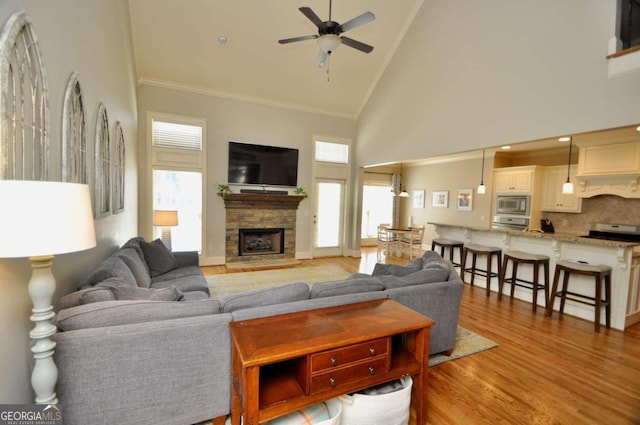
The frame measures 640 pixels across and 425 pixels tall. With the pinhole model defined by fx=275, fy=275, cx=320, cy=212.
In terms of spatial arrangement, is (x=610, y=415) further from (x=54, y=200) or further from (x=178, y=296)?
(x=54, y=200)

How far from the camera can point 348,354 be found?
1538mm

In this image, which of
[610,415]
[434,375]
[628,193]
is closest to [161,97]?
[434,375]

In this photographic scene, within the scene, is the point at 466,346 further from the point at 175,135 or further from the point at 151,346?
Answer: the point at 175,135

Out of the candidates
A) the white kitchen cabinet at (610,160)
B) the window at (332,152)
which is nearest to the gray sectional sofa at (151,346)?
the window at (332,152)

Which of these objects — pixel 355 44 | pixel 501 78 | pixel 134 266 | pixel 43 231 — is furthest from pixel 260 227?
pixel 43 231

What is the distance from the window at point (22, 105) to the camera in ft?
3.66

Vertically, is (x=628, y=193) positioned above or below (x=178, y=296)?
above

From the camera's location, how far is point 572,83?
10.3 ft

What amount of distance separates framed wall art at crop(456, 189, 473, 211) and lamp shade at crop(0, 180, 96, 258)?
322 inches

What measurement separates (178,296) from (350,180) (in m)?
5.80

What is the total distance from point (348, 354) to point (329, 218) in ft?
18.9

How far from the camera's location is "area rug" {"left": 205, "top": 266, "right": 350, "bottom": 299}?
4574 mm

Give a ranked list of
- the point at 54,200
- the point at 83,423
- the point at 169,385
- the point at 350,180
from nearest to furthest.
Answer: the point at 54,200 < the point at 83,423 < the point at 169,385 < the point at 350,180

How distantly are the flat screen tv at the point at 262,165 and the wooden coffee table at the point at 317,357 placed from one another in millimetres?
4733
